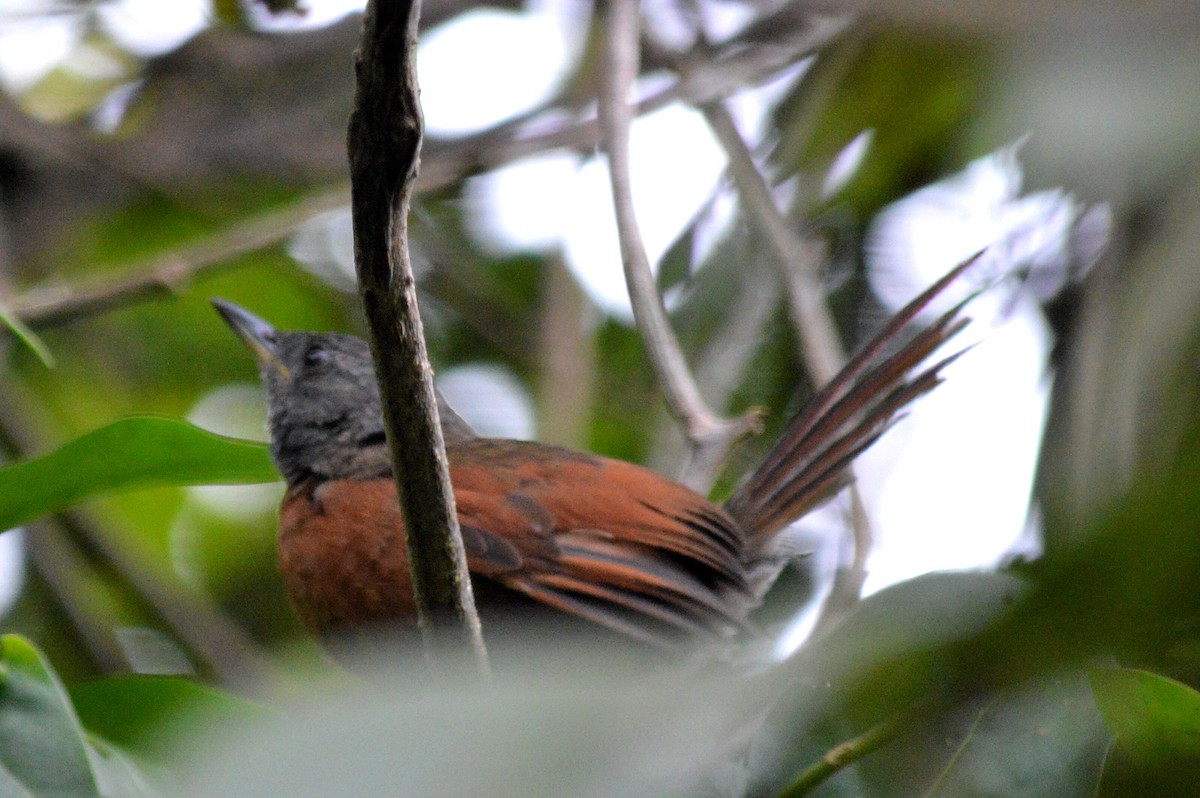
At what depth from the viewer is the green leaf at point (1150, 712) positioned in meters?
1.10

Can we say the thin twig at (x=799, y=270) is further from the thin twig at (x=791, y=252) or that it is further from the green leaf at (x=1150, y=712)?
the green leaf at (x=1150, y=712)

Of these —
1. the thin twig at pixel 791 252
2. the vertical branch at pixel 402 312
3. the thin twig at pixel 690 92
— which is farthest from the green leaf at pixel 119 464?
the thin twig at pixel 690 92

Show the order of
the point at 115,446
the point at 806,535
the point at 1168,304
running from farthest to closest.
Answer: the point at 806,535
the point at 115,446
the point at 1168,304

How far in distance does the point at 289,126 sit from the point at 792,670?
4.26 m

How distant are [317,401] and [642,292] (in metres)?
1.26

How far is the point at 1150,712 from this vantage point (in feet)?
3.69

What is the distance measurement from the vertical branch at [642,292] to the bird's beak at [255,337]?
1.29m

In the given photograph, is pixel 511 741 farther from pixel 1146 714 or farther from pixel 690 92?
pixel 690 92

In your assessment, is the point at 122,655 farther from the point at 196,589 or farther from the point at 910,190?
the point at 910,190

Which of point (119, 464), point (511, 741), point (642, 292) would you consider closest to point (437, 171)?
point (642, 292)

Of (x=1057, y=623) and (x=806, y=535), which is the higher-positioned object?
(x=806, y=535)

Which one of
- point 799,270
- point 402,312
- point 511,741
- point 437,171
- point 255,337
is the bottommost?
point 511,741

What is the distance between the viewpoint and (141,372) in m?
4.54

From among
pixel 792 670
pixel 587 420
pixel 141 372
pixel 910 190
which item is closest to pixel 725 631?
pixel 587 420
